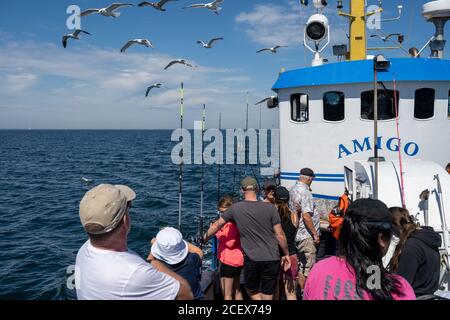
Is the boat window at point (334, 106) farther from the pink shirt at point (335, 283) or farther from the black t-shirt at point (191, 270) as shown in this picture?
the pink shirt at point (335, 283)

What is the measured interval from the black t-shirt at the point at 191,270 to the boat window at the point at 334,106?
6430 millimetres

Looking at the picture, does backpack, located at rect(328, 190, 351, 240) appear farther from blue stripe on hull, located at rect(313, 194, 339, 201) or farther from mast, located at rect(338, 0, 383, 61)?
mast, located at rect(338, 0, 383, 61)

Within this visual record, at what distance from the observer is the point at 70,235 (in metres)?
15.5

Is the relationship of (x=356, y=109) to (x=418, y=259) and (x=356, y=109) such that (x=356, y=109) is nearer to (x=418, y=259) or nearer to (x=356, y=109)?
(x=356, y=109)

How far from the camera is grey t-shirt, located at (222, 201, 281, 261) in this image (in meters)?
4.70

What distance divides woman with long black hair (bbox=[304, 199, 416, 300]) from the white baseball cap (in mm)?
1761

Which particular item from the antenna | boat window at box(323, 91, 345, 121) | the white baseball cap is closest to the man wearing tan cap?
the white baseball cap

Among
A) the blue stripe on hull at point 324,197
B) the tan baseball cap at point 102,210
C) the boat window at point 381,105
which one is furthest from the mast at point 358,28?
the tan baseball cap at point 102,210

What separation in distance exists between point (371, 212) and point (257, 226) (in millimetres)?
2536

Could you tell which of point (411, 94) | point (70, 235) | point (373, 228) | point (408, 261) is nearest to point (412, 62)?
point (411, 94)

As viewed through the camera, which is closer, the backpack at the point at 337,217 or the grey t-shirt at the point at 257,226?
the grey t-shirt at the point at 257,226

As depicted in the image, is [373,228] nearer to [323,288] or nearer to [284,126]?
[323,288]

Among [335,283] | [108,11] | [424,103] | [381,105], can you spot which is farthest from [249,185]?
[108,11]

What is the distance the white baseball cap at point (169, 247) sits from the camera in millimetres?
3686
